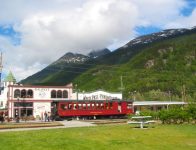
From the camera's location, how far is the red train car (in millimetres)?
61594

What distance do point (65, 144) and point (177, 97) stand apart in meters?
148

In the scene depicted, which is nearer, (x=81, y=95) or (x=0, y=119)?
(x=0, y=119)

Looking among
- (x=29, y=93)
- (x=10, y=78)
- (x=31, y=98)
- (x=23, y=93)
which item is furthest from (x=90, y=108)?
(x=10, y=78)

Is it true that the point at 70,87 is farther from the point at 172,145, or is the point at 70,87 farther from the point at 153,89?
the point at 153,89

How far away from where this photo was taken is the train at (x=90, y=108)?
61.6 m

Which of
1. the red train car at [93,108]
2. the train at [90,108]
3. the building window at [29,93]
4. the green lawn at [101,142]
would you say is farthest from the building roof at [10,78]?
the green lawn at [101,142]

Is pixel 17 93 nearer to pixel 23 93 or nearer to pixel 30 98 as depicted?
pixel 23 93

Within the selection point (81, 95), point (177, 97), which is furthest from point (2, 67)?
point (177, 97)

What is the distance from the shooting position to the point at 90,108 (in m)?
63.8

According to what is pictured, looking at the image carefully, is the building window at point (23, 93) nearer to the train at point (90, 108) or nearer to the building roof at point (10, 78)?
the train at point (90, 108)

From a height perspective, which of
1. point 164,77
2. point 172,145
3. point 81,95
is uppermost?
point 164,77

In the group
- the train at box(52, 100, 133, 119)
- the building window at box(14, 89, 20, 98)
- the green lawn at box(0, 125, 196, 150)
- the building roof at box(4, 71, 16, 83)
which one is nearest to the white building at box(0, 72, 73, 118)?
the building window at box(14, 89, 20, 98)

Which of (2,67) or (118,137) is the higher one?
(2,67)

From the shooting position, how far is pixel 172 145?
18.9 m
